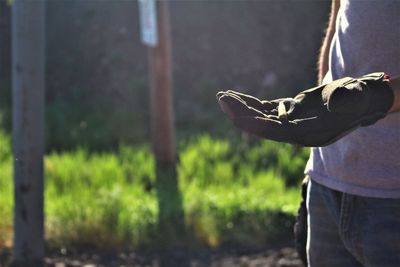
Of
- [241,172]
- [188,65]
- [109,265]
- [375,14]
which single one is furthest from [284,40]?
[375,14]

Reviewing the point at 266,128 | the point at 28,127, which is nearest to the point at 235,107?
the point at 266,128

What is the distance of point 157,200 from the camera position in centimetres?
491

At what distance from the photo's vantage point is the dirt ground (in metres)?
4.24

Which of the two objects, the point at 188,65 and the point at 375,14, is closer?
the point at 375,14

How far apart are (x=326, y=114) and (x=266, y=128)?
0.42 ft

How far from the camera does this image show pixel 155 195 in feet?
16.6

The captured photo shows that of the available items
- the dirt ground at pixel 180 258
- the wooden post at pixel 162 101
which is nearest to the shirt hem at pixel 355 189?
the dirt ground at pixel 180 258

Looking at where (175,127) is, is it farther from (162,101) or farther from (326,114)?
(326,114)

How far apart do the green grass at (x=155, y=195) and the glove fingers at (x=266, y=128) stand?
291 cm

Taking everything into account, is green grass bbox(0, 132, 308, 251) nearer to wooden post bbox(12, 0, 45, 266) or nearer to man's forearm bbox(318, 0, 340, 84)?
wooden post bbox(12, 0, 45, 266)

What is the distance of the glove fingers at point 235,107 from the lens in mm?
1710

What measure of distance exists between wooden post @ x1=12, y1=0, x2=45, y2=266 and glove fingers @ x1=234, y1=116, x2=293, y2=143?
2265 mm

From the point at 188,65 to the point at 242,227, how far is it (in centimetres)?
426

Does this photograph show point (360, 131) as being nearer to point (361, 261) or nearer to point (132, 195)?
point (361, 261)
